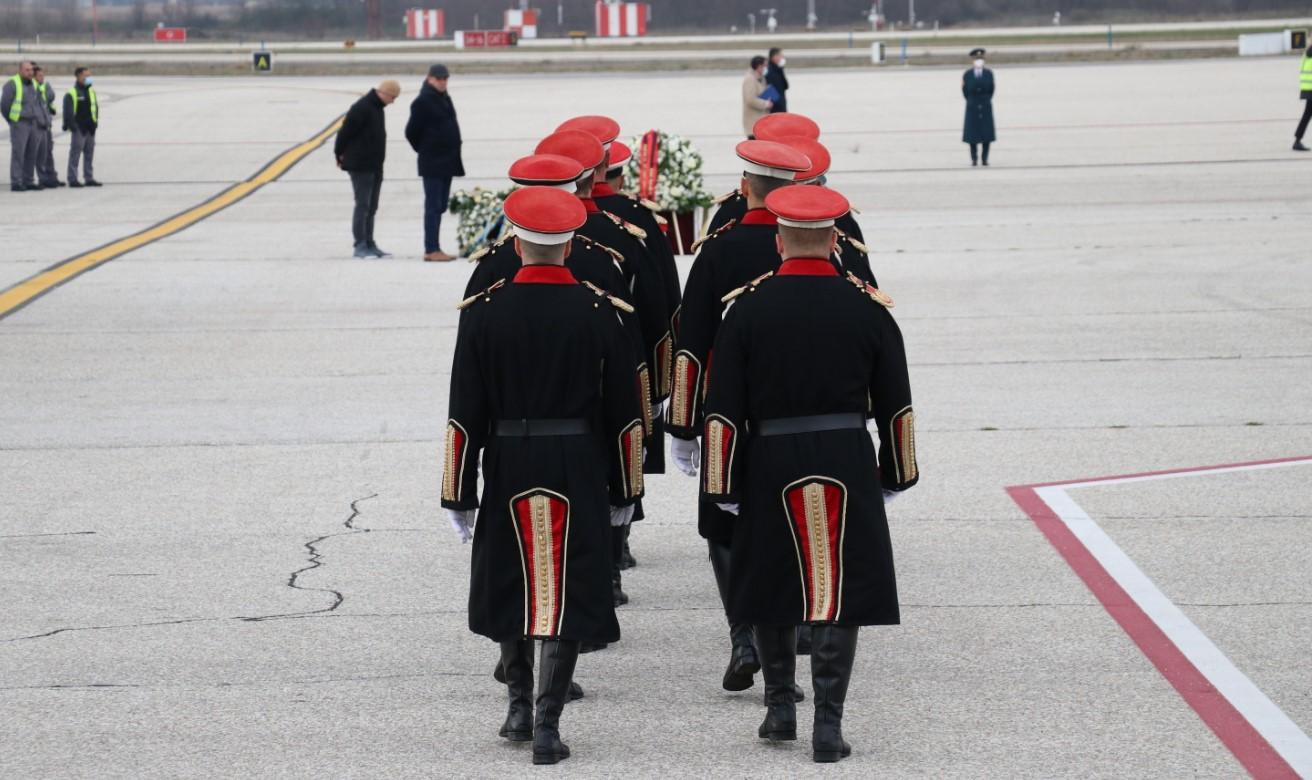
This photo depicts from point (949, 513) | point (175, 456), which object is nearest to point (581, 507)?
point (949, 513)

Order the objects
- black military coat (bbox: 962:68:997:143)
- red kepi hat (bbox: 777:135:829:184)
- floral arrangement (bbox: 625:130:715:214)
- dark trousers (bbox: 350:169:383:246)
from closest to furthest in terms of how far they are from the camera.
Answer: red kepi hat (bbox: 777:135:829:184), floral arrangement (bbox: 625:130:715:214), dark trousers (bbox: 350:169:383:246), black military coat (bbox: 962:68:997:143)

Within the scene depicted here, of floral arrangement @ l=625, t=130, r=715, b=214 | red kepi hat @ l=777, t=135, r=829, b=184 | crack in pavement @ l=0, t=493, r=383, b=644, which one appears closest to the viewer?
red kepi hat @ l=777, t=135, r=829, b=184

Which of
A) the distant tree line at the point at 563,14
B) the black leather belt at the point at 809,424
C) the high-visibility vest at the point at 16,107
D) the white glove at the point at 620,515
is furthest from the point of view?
the distant tree line at the point at 563,14

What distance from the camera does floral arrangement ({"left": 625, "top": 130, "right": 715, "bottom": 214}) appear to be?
47.4ft

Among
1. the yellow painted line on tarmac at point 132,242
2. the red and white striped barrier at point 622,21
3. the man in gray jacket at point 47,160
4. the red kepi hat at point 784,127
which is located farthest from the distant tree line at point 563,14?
the red kepi hat at point 784,127

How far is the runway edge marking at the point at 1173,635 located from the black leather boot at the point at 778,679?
1.42m

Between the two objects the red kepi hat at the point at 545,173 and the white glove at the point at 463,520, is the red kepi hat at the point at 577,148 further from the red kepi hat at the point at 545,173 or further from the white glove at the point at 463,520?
the white glove at the point at 463,520

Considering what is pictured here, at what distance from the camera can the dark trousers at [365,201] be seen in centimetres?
1767

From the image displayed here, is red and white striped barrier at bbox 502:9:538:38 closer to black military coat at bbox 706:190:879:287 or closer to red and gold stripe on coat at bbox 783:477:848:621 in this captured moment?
black military coat at bbox 706:190:879:287

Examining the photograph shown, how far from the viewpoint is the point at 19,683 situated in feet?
20.2

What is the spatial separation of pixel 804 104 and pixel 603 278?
36381mm

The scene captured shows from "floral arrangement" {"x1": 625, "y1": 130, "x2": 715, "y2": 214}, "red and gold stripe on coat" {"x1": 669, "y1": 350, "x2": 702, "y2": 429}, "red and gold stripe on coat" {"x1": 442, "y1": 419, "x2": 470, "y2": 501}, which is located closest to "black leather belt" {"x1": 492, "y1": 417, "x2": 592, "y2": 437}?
"red and gold stripe on coat" {"x1": 442, "y1": 419, "x2": 470, "y2": 501}

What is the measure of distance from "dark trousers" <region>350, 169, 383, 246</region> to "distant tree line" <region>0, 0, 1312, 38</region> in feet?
319

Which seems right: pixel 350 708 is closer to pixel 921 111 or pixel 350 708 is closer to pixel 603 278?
pixel 603 278
